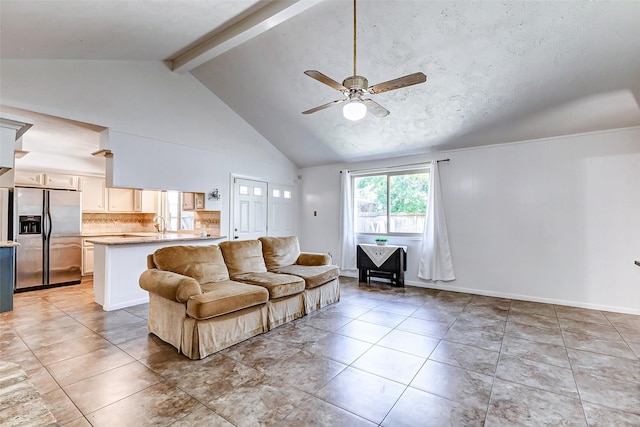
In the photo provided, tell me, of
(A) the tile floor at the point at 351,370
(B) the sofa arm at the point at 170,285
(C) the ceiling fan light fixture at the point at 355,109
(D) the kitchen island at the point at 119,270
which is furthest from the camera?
(D) the kitchen island at the point at 119,270

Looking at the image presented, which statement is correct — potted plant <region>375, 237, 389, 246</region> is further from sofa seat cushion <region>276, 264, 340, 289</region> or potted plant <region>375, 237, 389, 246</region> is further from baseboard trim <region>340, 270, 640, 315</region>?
sofa seat cushion <region>276, 264, 340, 289</region>

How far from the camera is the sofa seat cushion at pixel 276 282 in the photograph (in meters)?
3.36

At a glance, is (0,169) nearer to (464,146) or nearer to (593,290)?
(464,146)

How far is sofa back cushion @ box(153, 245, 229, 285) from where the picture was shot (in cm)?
323

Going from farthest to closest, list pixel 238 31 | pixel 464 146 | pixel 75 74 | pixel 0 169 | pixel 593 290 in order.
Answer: pixel 464 146 < pixel 593 290 < pixel 75 74 < pixel 238 31 < pixel 0 169

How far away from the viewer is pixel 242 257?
388cm

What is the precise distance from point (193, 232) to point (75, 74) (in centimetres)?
311

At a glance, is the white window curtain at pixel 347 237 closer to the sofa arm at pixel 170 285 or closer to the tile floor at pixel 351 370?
the tile floor at pixel 351 370

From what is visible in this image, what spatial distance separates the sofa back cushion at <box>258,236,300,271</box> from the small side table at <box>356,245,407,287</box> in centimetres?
160

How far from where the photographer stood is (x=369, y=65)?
378 centimetres

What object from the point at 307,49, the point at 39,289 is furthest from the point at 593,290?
the point at 39,289

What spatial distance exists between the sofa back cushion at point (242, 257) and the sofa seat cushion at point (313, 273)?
0.33 m

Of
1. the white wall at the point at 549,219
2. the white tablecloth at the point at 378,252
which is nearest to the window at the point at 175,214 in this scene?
the white tablecloth at the point at 378,252

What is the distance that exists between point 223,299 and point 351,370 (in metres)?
1.31
